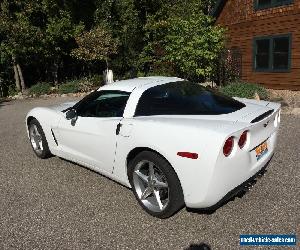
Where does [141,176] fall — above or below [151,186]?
above

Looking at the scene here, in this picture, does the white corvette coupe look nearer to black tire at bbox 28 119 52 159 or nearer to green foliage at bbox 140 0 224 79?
black tire at bbox 28 119 52 159

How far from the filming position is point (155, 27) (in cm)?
2180

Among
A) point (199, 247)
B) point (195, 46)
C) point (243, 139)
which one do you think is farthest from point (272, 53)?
point (199, 247)

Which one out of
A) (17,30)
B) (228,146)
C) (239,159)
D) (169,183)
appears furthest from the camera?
(17,30)

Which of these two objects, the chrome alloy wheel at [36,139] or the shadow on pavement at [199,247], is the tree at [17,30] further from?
the shadow on pavement at [199,247]

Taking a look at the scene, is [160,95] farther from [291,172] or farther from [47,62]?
[47,62]

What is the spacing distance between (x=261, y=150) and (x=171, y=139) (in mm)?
1135

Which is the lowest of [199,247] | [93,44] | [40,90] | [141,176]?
[40,90]

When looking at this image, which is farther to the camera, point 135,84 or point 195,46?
point 195,46

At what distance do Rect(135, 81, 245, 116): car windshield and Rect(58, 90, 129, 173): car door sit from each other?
343 mm

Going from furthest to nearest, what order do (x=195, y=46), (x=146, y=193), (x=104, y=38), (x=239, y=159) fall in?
(x=104, y=38) < (x=195, y=46) < (x=146, y=193) < (x=239, y=159)

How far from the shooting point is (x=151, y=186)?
3.96 m

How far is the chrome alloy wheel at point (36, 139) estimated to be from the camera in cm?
615

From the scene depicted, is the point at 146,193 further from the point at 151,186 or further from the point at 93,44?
the point at 93,44
